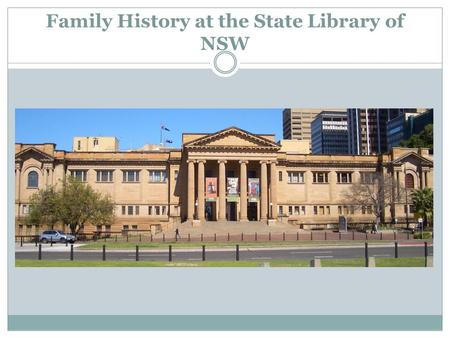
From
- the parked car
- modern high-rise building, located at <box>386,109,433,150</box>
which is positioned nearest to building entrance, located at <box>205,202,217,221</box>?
the parked car

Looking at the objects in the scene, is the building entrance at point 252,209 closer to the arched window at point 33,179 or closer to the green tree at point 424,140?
the green tree at point 424,140

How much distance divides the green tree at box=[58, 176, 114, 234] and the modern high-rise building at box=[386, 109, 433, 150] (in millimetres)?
64214

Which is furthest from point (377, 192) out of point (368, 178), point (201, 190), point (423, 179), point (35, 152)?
point (35, 152)

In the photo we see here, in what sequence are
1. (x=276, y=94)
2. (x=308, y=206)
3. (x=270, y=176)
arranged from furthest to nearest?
(x=308, y=206), (x=270, y=176), (x=276, y=94)

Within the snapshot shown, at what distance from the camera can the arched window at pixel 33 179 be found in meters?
66.4

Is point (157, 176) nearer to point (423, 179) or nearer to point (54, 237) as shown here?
point (54, 237)

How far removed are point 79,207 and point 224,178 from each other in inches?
892

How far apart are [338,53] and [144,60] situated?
5140 mm

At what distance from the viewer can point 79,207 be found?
51250mm

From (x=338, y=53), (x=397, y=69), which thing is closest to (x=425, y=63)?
(x=397, y=69)

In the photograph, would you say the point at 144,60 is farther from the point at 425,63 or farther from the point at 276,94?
the point at 425,63

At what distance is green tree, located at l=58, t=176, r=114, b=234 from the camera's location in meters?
51.0

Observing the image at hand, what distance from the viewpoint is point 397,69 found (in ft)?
42.8

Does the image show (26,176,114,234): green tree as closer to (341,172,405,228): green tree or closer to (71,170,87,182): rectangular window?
(71,170,87,182): rectangular window
